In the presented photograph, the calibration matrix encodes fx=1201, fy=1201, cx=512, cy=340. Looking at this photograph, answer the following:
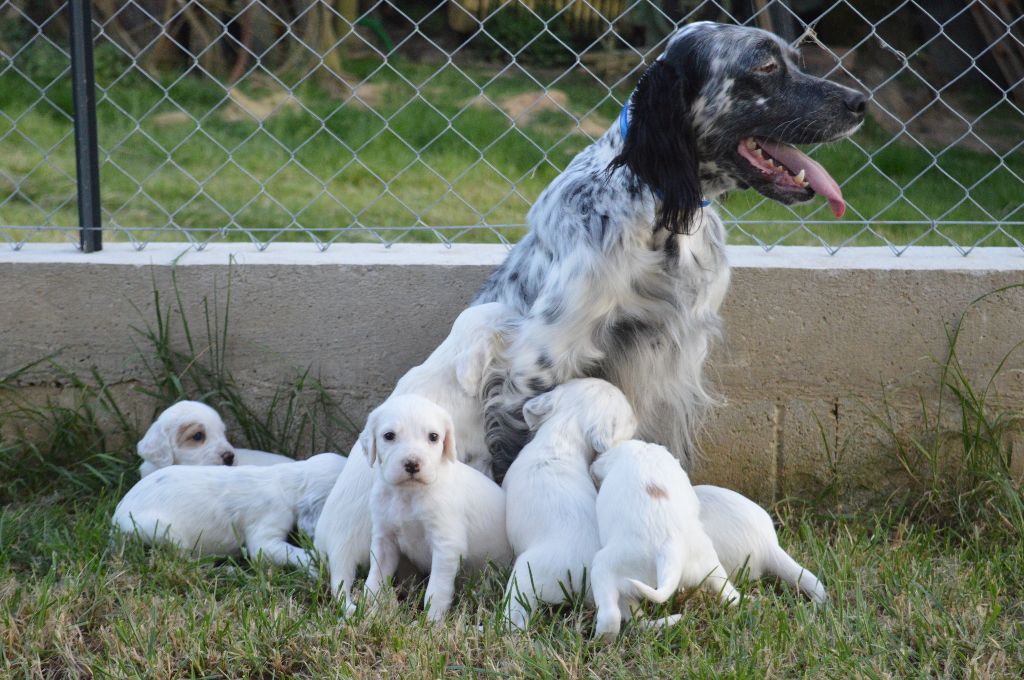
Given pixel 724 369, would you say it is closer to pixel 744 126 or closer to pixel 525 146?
pixel 744 126

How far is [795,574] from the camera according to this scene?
3066 mm

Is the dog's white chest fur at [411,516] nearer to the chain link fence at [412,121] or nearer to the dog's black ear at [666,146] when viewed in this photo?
the dog's black ear at [666,146]

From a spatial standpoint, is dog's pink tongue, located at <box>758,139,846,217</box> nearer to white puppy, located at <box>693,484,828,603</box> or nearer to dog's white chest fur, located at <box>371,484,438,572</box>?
white puppy, located at <box>693,484,828,603</box>

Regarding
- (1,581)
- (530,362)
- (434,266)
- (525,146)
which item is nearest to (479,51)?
(525,146)

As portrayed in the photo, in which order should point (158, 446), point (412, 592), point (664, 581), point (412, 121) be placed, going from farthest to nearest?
1. point (412, 121)
2. point (158, 446)
3. point (412, 592)
4. point (664, 581)

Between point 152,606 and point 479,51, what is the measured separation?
6507 mm

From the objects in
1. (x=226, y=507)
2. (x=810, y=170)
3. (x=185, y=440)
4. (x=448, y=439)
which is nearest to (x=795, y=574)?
(x=448, y=439)

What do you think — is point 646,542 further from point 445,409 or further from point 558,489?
point 445,409

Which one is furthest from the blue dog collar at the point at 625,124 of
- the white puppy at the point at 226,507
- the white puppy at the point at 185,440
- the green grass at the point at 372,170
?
the green grass at the point at 372,170

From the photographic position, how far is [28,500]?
3811mm

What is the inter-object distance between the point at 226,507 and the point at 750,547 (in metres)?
1.46

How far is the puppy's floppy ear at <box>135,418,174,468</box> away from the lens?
364 cm

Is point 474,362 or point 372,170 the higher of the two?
point 474,362

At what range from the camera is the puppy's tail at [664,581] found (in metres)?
2.64
